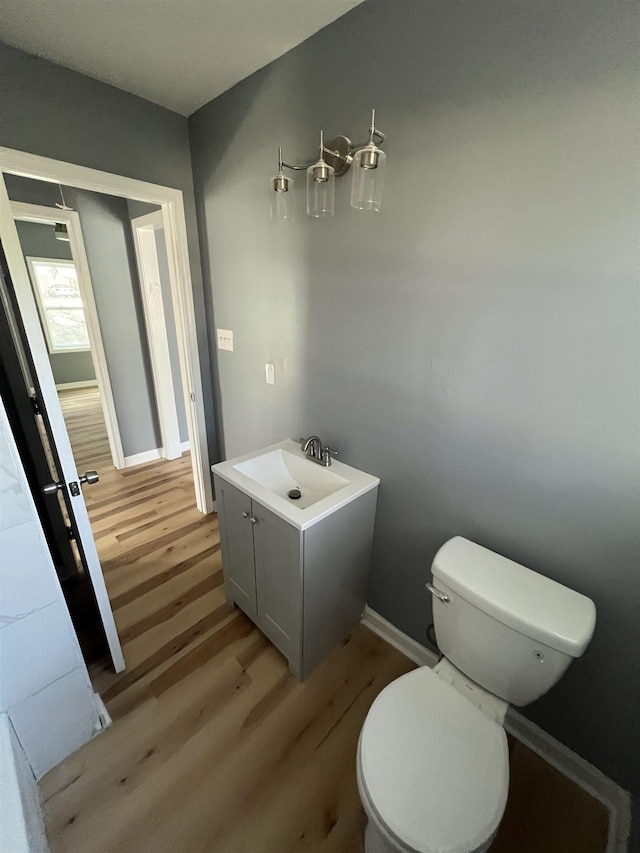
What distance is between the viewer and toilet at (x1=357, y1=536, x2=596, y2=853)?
0.78m

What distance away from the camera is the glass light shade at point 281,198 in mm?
1283

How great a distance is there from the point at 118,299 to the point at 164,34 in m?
2.02

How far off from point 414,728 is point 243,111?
2.46 metres

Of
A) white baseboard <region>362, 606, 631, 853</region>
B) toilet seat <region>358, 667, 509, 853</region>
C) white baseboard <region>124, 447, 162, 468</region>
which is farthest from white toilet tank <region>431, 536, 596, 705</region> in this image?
white baseboard <region>124, 447, 162, 468</region>

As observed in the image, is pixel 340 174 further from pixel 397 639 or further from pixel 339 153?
pixel 397 639

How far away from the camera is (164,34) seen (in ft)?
4.11

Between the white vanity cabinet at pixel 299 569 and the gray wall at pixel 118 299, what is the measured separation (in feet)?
6.85

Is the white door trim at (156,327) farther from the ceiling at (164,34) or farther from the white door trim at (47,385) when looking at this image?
the white door trim at (47,385)

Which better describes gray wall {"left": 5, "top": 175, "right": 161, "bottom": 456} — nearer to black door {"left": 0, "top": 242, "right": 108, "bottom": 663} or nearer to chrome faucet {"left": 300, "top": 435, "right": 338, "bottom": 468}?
black door {"left": 0, "top": 242, "right": 108, "bottom": 663}

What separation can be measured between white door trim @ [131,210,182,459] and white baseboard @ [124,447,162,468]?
6 centimetres

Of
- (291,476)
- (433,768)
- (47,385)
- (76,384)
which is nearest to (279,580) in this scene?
→ (291,476)

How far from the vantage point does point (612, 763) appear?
42.7 inches

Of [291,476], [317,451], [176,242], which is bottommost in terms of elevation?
[291,476]

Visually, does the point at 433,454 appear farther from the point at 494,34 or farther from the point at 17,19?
the point at 17,19
